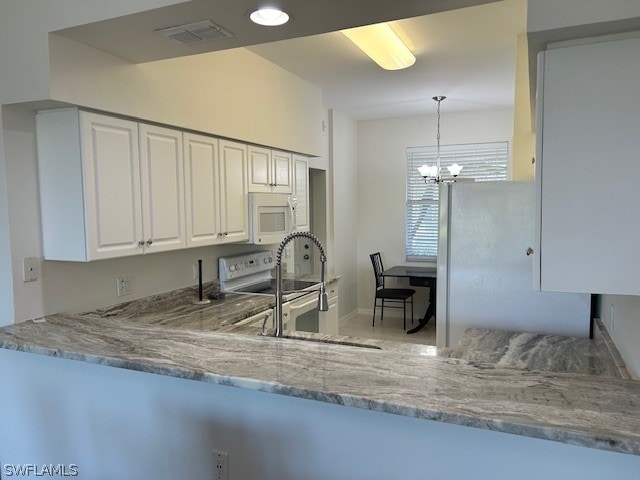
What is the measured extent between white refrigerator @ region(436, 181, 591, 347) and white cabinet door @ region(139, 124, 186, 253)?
5.26ft

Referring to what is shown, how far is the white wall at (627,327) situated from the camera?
155 cm

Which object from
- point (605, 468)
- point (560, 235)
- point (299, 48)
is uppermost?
point (299, 48)

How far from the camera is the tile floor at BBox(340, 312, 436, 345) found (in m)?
5.30

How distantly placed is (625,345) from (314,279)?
271 cm

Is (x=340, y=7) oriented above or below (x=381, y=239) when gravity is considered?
above

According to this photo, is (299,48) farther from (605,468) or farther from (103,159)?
(605,468)

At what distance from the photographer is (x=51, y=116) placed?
85.4 inches

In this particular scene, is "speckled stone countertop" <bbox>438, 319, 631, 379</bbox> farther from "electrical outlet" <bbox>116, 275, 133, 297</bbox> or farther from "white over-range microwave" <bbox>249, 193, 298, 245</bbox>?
"electrical outlet" <bbox>116, 275, 133, 297</bbox>

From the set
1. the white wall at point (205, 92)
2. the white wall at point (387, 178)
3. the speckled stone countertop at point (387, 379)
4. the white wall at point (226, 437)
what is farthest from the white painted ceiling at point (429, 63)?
the white wall at point (226, 437)

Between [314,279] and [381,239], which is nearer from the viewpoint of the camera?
[314,279]

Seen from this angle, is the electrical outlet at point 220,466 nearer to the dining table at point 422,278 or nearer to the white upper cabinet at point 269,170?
the white upper cabinet at point 269,170

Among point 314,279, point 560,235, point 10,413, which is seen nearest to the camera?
point 560,235

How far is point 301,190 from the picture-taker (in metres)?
4.20

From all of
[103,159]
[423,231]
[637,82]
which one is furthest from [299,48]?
[423,231]
